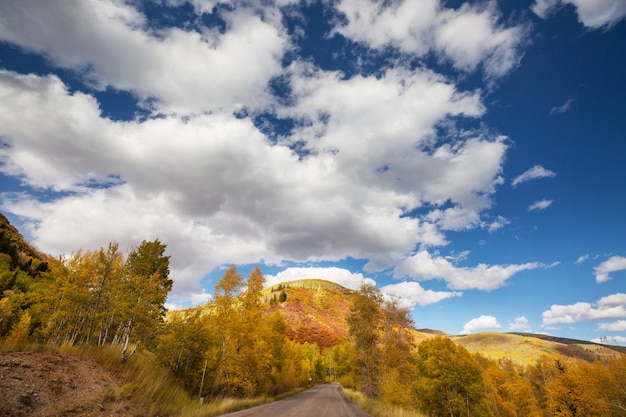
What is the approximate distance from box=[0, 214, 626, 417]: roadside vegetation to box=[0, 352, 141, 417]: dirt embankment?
583 mm

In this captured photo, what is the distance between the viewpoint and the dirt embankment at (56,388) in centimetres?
863

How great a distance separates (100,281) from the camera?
19875 mm

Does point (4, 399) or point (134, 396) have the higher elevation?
point (4, 399)

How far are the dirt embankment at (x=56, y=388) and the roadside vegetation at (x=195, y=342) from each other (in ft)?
1.91

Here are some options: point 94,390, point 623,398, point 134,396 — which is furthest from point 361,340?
point 623,398

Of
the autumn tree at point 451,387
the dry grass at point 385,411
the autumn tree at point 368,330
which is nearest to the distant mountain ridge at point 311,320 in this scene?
the autumn tree at point 451,387

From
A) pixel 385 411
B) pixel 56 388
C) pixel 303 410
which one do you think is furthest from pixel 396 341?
pixel 56 388

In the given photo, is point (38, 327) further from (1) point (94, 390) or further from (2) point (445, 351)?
(2) point (445, 351)

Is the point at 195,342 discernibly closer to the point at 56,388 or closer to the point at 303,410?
the point at 303,410

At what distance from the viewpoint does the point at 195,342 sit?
23125 millimetres

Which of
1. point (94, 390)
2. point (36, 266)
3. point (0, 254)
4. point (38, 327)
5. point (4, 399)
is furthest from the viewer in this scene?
point (36, 266)

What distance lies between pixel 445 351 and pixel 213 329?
32299 millimetres

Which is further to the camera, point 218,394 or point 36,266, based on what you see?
point 36,266

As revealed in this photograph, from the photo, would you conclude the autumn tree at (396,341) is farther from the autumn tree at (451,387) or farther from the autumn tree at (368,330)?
the autumn tree at (451,387)
